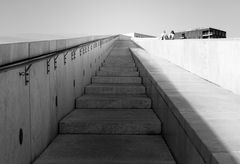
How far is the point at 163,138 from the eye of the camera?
4.71m

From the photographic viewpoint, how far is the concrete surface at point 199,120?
8.40 ft

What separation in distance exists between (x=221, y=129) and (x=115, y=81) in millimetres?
4872

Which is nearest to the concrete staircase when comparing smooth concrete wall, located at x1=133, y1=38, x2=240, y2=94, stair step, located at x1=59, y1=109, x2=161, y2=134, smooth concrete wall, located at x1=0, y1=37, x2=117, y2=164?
stair step, located at x1=59, y1=109, x2=161, y2=134

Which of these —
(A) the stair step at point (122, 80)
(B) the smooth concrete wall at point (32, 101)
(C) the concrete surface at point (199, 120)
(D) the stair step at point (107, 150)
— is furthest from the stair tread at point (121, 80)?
(D) the stair step at point (107, 150)

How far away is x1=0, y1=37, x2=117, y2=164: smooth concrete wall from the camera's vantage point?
310 centimetres

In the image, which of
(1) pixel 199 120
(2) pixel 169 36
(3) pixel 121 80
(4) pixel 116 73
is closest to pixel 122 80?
(3) pixel 121 80

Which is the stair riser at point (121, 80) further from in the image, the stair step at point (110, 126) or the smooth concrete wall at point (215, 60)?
the stair step at point (110, 126)

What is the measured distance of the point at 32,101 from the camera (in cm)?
380

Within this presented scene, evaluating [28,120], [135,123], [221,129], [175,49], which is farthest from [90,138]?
[175,49]

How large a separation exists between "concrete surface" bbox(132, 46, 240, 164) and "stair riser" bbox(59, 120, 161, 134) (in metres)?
0.22

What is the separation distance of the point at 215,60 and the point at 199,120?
2.71 m

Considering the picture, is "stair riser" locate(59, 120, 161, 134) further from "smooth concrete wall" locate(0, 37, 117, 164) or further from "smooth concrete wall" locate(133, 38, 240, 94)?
"smooth concrete wall" locate(133, 38, 240, 94)

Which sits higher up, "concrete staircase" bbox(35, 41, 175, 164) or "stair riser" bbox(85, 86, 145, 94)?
"stair riser" bbox(85, 86, 145, 94)

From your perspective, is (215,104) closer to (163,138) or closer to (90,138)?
(163,138)
